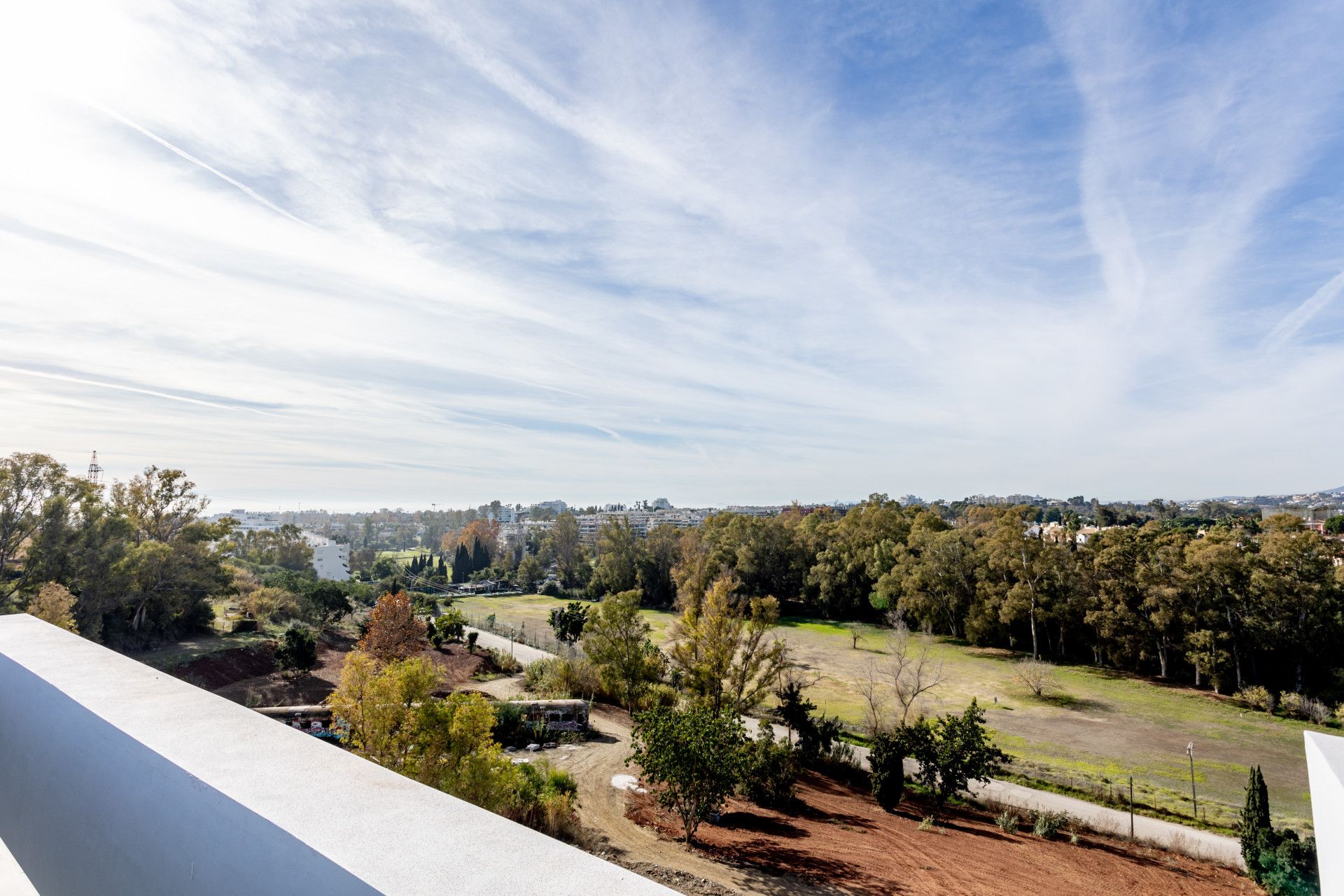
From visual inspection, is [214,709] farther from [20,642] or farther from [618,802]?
[618,802]

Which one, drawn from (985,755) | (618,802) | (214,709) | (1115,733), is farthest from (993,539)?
(214,709)

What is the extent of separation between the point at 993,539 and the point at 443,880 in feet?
106

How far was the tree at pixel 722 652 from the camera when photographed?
15.6 metres

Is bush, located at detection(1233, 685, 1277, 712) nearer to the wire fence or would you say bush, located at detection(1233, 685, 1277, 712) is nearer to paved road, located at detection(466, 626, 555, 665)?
the wire fence

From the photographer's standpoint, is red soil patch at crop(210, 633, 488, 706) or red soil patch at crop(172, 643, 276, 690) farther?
red soil patch at crop(172, 643, 276, 690)

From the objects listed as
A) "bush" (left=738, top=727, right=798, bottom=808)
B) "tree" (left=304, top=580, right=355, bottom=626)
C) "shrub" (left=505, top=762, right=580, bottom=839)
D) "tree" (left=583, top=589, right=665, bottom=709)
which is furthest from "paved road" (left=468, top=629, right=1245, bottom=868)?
"tree" (left=304, top=580, right=355, bottom=626)

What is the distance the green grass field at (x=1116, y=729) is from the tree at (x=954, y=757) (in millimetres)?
2567

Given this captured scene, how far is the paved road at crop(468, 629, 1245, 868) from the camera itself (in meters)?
10.8

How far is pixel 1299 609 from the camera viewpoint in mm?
20375

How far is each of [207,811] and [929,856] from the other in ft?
35.5

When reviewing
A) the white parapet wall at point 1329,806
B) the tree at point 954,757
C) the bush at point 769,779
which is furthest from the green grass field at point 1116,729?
the white parapet wall at point 1329,806

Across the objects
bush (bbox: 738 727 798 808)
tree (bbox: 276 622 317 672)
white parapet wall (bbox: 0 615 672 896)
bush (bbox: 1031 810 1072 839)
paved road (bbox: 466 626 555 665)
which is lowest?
paved road (bbox: 466 626 555 665)

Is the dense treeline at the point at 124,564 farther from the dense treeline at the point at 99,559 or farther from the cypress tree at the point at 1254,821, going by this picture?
the cypress tree at the point at 1254,821

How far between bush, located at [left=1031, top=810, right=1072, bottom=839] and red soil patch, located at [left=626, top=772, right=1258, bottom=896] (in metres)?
0.20
